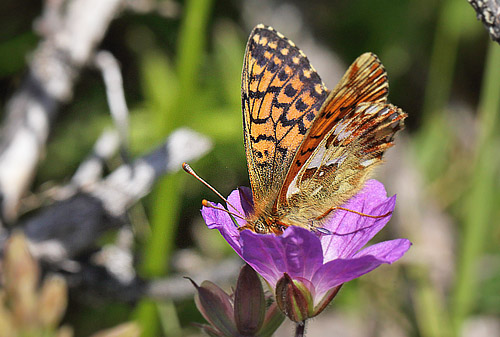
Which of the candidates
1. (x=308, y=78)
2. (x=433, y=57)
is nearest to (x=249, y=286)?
(x=308, y=78)

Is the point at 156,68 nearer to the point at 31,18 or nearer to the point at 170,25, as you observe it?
the point at 170,25

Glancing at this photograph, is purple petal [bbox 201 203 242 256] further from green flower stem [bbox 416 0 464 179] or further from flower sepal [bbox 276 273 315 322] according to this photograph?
green flower stem [bbox 416 0 464 179]

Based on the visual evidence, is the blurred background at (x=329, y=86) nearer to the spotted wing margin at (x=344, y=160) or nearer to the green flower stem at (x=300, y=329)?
the spotted wing margin at (x=344, y=160)

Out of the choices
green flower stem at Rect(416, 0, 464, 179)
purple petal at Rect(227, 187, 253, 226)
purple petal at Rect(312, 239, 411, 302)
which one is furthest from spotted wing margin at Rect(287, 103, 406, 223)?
green flower stem at Rect(416, 0, 464, 179)

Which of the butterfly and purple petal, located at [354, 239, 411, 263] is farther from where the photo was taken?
the butterfly

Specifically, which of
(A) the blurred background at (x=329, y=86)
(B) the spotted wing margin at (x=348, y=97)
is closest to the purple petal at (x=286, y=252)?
(B) the spotted wing margin at (x=348, y=97)

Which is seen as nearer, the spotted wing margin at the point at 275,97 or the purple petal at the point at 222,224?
the purple petal at the point at 222,224
